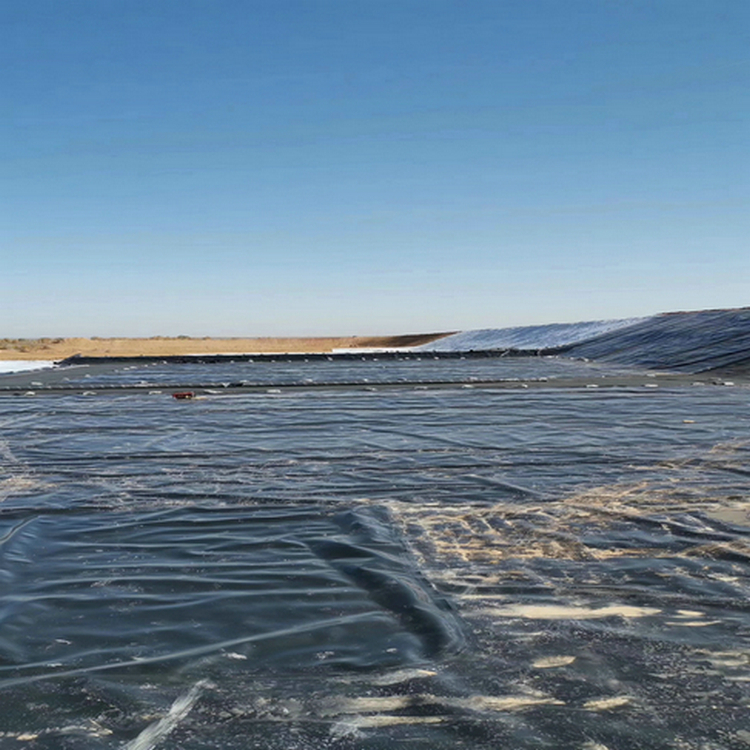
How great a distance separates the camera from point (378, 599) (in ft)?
7.92

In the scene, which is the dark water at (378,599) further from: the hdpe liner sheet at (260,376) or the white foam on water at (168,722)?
the hdpe liner sheet at (260,376)

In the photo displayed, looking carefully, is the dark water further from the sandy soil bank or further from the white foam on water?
the sandy soil bank

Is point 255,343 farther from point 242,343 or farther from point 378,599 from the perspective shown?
point 378,599

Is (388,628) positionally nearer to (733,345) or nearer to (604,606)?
(604,606)

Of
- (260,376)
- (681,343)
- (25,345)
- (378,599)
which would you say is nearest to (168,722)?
(378,599)

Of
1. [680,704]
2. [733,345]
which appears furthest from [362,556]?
[733,345]

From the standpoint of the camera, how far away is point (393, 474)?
450 cm

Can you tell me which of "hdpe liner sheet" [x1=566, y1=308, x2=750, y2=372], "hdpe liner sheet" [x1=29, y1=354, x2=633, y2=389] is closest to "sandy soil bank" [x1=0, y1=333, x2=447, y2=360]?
"hdpe liner sheet" [x1=566, y1=308, x2=750, y2=372]

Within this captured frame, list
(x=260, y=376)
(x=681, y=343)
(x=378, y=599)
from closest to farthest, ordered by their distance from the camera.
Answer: (x=378, y=599)
(x=260, y=376)
(x=681, y=343)

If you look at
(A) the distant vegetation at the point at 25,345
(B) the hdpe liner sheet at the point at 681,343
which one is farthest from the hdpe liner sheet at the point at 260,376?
(A) the distant vegetation at the point at 25,345

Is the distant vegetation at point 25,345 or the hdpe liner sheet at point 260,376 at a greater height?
the distant vegetation at point 25,345

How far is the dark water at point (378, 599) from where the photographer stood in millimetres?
1695

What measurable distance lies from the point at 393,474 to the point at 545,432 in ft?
6.83

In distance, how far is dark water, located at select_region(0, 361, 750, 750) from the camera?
5.56 feet
